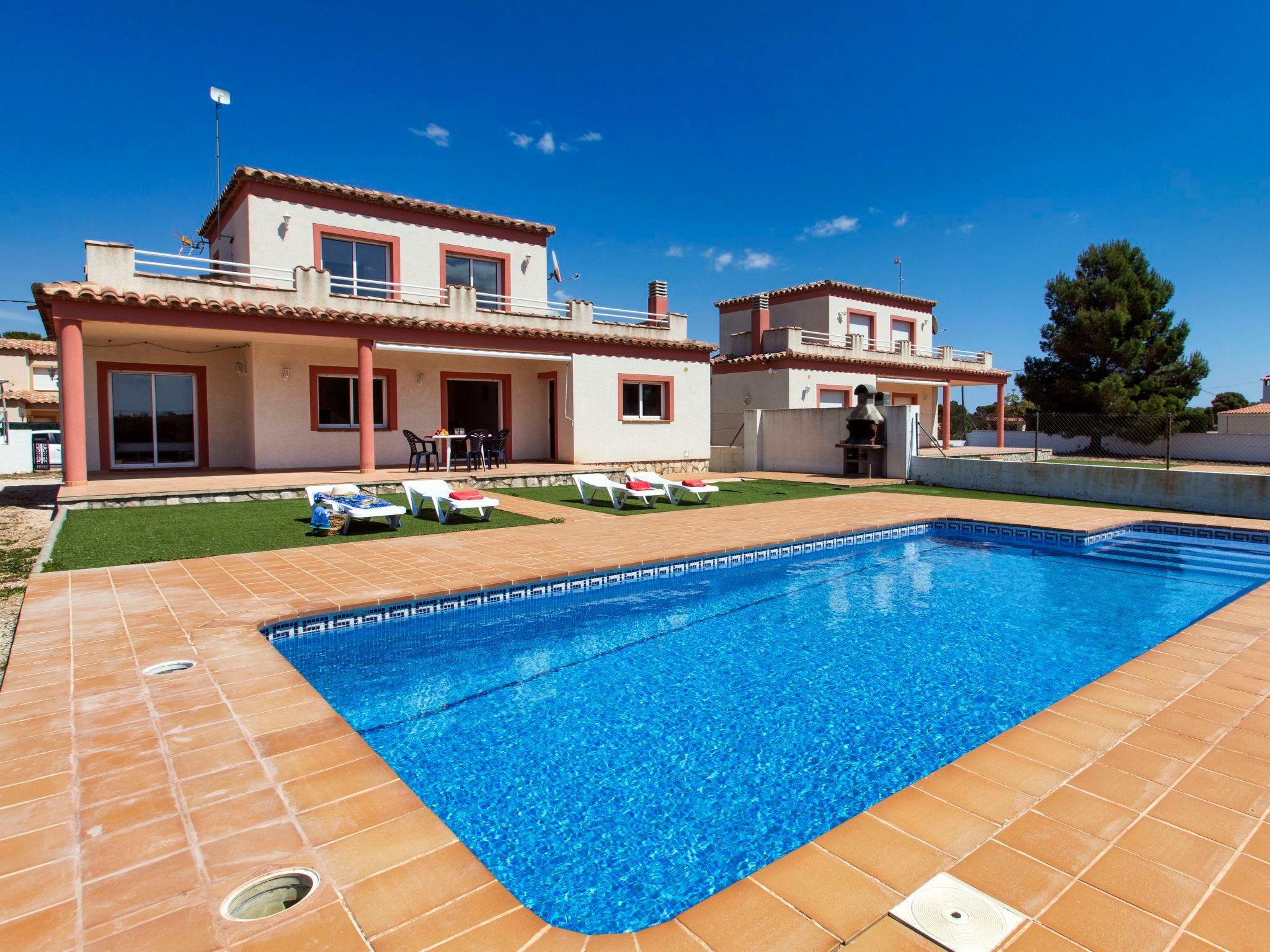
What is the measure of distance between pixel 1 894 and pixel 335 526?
8152 mm

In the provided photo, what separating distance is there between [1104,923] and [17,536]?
13725 mm

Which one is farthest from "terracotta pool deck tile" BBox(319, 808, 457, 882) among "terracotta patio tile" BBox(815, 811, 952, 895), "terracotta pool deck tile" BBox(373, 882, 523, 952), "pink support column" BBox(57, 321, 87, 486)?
"pink support column" BBox(57, 321, 87, 486)

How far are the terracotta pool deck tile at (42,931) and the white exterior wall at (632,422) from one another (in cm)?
1710

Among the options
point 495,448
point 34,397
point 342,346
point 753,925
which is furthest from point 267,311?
point 34,397

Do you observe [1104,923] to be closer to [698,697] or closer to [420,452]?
[698,697]

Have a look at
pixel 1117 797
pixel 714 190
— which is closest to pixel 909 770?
pixel 1117 797

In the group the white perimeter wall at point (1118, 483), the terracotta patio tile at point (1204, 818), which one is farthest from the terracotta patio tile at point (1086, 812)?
the white perimeter wall at point (1118, 483)

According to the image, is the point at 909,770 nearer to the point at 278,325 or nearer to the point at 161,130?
the point at 278,325

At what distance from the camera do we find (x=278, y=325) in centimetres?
1441

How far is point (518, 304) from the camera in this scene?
65.6ft

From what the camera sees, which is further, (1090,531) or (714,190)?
(714,190)

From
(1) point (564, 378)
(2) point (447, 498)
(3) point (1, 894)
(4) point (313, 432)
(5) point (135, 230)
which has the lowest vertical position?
(3) point (1, 894)

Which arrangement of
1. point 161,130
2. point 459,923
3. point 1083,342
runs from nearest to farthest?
point 459,923
point 161,130
point 1083,342

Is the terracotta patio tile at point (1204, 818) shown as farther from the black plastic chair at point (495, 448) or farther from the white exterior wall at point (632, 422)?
the white exterior wall at point (632, 422)
